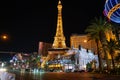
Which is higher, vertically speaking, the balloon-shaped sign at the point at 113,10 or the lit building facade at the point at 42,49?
the lit building facade at the point at 42,49

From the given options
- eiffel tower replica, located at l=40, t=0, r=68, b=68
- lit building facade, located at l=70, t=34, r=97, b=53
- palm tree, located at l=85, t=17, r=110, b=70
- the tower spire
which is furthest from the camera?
lit building facade, located at l=70, t=34, r=97, b=53

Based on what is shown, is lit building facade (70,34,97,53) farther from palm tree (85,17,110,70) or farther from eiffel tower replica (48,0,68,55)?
palm tree (85,17,110,70)

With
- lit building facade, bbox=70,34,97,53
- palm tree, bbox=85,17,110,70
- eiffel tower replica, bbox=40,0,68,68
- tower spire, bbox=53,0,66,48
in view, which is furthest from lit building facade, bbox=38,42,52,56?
palm tree, bbox=85,17,110,70

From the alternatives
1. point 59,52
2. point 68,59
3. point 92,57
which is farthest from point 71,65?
point 59,52

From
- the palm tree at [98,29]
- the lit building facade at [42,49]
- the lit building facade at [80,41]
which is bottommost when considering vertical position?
the palm tree at [98,29]

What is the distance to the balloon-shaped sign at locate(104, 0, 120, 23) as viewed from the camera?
46281 millimetres

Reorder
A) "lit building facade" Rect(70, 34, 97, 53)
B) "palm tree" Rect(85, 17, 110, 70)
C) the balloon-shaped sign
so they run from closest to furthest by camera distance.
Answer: the balloon-shaped sign, "palm tree" Rect(85, 17, 110, 70), "lit building facade" Rect(70, 34, 97, 53)

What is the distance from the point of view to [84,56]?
12512 centimetres

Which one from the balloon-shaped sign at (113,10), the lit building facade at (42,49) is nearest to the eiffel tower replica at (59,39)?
the lit building facade at (42,49)

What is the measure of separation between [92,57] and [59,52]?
79.6 ft

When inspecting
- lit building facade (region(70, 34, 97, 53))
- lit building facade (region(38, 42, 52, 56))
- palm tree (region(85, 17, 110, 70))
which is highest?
lit building facade (region(70, 34, 97, 53))

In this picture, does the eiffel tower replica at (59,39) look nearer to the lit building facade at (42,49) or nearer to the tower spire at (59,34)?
the tower spire at (59,34)

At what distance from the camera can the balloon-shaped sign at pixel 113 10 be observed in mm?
46281

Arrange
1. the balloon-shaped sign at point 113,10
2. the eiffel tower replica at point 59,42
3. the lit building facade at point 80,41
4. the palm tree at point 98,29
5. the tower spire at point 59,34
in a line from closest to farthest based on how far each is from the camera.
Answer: the balloon-shaped sign at point 113,10
the palm tree at point 98,29
the eiffel tower replica at point 59,42
the tower spire at point 59,34
the lit building facade at point 80,41
